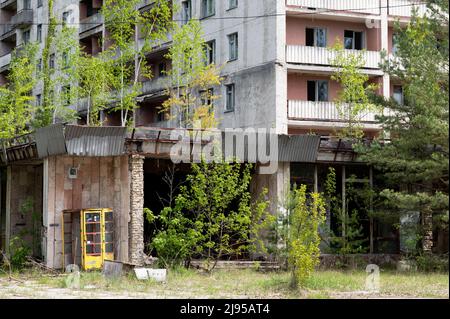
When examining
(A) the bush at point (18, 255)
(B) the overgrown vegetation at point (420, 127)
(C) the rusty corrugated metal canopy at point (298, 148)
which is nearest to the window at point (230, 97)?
(C) the rusty corrugated metal canopy at point (298, 148)

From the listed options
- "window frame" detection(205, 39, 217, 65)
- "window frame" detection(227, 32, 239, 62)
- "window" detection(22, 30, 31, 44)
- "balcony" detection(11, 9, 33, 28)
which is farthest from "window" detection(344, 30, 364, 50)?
"window" detection(22, 30, 31, 44)

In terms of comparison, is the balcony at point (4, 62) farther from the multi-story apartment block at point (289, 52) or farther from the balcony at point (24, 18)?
the multi-story apartment block at point (289, 52)

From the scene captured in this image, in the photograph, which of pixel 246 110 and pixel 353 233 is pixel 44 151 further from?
pixel 246 110

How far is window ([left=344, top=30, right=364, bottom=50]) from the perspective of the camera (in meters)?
45.2

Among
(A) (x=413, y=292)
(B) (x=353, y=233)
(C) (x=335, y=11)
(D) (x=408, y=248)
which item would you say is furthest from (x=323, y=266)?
(C) (x=335, y=11)

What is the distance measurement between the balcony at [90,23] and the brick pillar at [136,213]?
2790 centimetres

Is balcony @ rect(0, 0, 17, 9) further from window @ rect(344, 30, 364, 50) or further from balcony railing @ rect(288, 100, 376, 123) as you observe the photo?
balcony railing @ rect(288, 100, 376, 123)

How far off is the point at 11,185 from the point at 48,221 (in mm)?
6507

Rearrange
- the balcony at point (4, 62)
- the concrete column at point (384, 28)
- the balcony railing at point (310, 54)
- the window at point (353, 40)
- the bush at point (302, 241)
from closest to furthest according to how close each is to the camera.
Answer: the bush at point (302, 241) < the balcony railing at point (310, 54) < the concrete column at point (384, 28) < the window at point (353, 40) < the balcony at point (4, 62)

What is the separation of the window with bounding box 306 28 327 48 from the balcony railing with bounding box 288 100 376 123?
3.31 meters

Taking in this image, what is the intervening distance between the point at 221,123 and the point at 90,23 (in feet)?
48.9

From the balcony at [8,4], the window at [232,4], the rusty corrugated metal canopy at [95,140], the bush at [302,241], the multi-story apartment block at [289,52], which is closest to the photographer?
the bush at [302,241]

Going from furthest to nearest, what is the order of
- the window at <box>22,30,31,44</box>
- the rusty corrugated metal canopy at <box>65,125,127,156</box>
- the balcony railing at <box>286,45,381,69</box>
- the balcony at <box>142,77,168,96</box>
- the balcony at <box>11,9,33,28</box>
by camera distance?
the window at <box>22,30,31,44</box> → the balcony at <box>11,9,33,28</box> → the balcony at <box>142,77,168,96</box> → the balcony railing at <box>286,45,381,69</box> → the rusty corrugated metal canopy at <box>65,125,127,156</box>

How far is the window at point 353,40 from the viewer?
1780 inches
